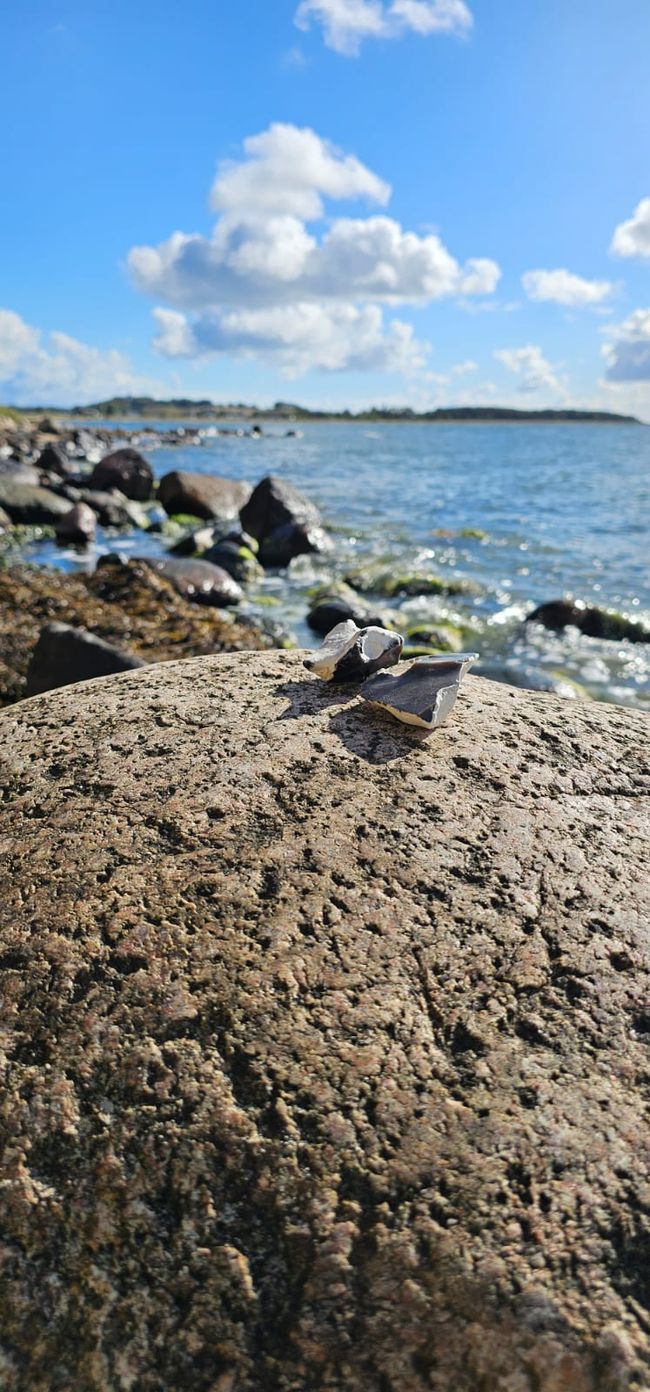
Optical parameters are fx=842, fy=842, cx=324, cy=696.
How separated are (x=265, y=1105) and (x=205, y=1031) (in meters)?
0.19

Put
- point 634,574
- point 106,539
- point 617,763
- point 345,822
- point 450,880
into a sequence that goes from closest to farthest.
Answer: point 450,880 → point 345,822 → point 617,763 → point 634,574 → point 106,539

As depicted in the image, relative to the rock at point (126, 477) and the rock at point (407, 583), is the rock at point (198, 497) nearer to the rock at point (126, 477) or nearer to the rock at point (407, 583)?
the rock at point (126, 477)

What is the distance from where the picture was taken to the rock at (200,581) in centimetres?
1210

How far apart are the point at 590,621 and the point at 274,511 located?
8.66m

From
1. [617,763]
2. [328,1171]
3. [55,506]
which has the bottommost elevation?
[328,1171]

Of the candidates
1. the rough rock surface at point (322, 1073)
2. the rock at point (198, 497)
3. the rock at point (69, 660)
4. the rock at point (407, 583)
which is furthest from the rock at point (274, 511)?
the rough rock surface at point (322, 1073)

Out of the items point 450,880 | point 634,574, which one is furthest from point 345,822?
point 634,574

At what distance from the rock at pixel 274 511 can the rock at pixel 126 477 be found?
757 cm

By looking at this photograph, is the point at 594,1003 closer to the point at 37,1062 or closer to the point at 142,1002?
the point at 142,1002

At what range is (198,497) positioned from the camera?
21.9 meters

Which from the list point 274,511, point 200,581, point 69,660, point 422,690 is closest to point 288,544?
point 274,511

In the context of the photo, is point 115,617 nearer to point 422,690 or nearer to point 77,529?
point 422,690

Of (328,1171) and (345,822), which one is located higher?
(345,822)

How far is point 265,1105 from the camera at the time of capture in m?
1.59
